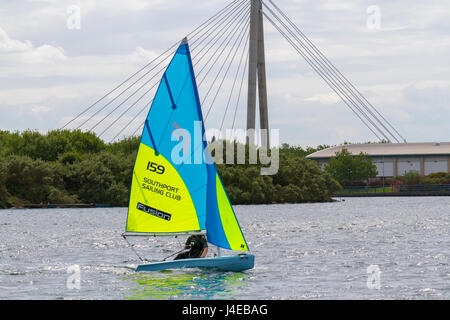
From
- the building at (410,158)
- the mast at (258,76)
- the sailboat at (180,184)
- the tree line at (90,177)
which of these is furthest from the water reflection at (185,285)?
the building at (410,158)

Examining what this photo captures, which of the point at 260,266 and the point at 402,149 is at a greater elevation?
the point at 402,149

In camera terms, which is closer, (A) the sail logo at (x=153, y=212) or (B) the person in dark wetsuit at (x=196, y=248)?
(A) the sail logo at (x=153, y=212)

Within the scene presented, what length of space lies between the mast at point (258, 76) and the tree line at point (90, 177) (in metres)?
5.27

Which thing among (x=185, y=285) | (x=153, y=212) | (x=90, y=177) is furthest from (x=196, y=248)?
(x=90, y=177)

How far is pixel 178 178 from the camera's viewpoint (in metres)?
25.0

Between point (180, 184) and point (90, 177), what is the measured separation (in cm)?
6362

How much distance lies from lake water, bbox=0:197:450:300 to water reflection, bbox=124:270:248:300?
29 mm

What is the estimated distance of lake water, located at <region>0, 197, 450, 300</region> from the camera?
2347 cm

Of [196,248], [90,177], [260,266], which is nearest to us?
[196,248]

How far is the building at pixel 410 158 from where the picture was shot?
162 metres

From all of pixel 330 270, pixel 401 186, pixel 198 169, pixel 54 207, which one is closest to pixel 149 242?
pixel 330 270

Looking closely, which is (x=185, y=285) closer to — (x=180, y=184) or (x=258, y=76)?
(x=180, y=184)

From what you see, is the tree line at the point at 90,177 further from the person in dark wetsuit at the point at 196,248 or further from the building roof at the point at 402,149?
the building roof at the point at 402,149

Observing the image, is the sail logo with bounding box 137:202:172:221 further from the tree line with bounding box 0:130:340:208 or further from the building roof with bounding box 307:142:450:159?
the building roof with bounding box 307:142:450:159
